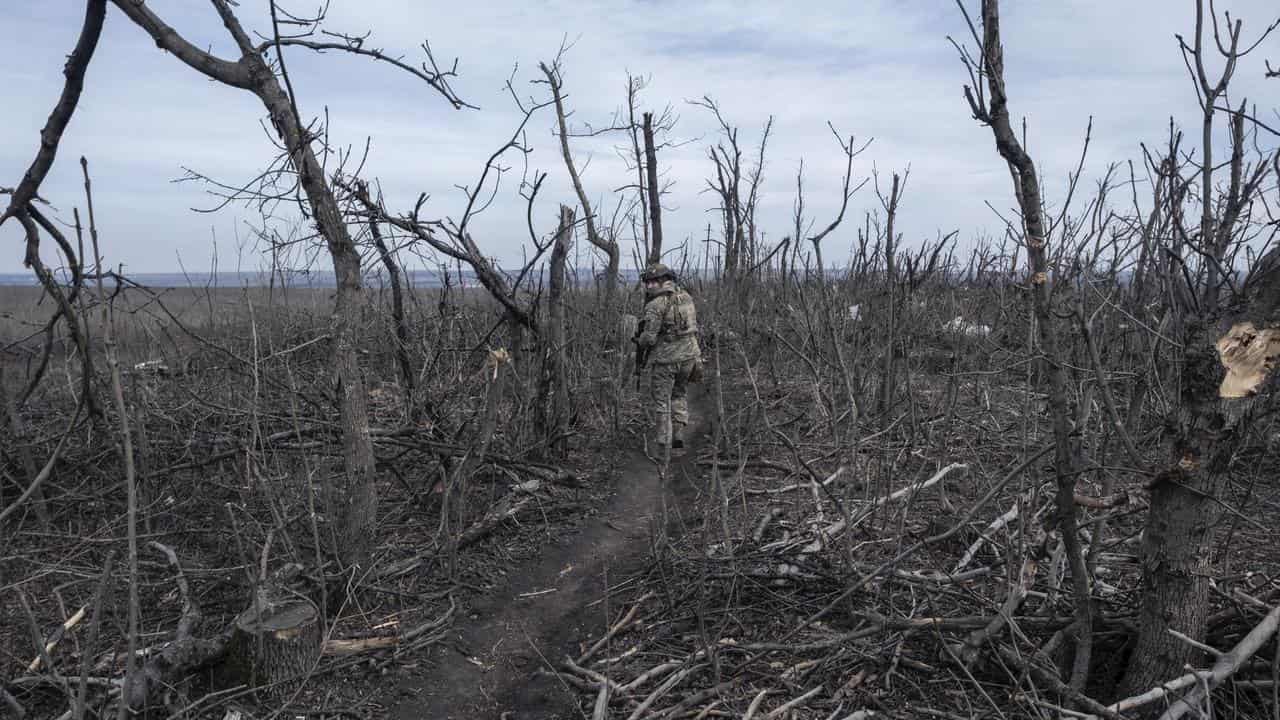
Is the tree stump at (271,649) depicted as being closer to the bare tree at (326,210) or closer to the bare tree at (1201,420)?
the bare tree at (326,210)

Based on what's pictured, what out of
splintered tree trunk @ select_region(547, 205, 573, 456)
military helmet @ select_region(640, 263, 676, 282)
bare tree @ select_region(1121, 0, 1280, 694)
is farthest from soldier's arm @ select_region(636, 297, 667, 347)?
bare tree @ select_region(1121, 0, 1280, 694)

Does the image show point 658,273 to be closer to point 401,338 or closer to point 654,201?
point 401,338

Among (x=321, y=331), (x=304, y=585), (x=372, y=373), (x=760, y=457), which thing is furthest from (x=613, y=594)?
(x=321, y=331)

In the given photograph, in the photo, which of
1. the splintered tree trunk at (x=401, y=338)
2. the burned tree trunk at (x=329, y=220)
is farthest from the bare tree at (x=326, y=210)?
the splintered tree trunk at (x=401, y=338)

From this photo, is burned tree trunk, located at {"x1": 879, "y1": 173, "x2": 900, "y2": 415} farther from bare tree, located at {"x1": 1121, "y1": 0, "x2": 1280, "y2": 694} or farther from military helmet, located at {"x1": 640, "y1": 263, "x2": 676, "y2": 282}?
bare tree, located at {"x1": 1121, "y1": 0, "x2": 1280, "y2": 694}

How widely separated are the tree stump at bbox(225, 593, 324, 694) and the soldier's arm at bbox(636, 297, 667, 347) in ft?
14.4

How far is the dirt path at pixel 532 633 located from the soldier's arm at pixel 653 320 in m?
1.85

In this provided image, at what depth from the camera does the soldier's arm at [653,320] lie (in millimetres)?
7332

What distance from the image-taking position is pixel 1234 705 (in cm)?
251

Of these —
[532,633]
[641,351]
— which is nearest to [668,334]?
[641,351]

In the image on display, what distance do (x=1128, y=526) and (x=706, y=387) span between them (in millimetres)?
5999

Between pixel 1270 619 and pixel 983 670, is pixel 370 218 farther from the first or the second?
pixel 1270 619

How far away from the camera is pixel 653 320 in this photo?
7340 millimetres

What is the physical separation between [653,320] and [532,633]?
3714 mm
